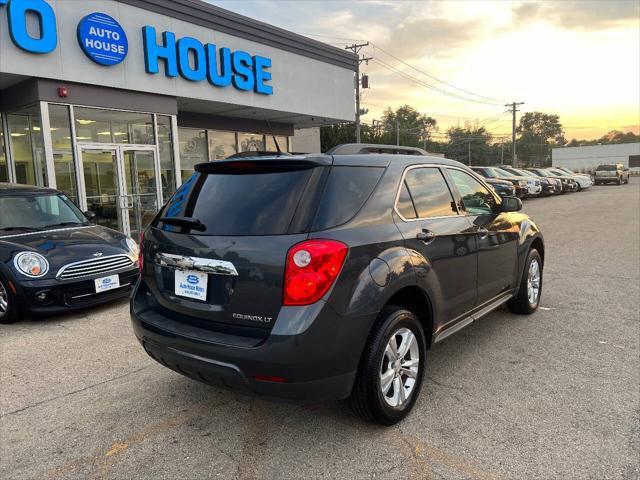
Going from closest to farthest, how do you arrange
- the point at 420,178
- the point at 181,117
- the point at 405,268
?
1. the point at 405,268
2. the point at 420,178
3. the point at 181,117

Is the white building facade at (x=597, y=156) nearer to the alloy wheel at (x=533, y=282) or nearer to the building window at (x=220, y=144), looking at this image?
the building window at (x=220, y=144)

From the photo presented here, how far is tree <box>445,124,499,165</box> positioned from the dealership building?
316 ft

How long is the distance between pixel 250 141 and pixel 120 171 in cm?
699

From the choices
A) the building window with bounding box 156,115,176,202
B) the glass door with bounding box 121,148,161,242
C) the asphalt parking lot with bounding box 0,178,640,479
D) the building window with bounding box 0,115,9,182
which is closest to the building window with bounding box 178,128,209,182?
the building window with bounding box 156,115,176,202

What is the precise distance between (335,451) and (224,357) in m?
0.88

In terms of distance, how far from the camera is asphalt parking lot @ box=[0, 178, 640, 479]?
265 cm

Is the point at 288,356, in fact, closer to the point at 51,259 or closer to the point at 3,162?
the point at 51,259

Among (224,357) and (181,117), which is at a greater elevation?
(181,117)

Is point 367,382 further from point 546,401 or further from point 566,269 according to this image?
point 566,269

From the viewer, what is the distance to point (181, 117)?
15.4 metres

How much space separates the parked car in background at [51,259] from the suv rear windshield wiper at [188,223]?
302 centimetres

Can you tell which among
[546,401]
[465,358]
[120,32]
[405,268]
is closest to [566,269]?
[465,358]

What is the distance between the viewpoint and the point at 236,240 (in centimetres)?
275

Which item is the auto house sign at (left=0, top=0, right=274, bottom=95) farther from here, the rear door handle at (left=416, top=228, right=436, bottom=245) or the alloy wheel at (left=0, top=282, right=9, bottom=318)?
the rear door handle at (left=416, top=228, right=436, bottom=245)
